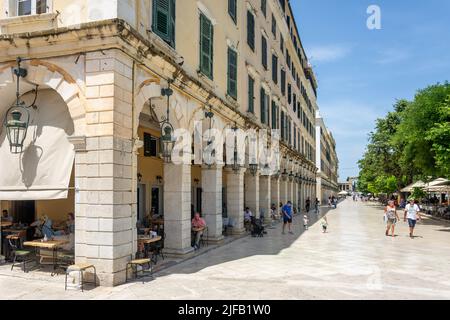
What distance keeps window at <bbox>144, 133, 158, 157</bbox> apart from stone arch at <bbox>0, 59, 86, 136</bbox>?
753cm

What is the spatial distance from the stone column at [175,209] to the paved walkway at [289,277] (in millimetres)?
740

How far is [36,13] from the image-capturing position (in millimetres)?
9914

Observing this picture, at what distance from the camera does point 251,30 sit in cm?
2097

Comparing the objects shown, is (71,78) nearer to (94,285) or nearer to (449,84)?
(94,285)

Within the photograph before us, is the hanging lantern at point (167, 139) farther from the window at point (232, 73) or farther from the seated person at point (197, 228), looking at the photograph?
the window at point (232, 73)

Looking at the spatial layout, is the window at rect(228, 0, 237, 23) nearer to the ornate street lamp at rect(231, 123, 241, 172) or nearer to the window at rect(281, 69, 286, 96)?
the ornate street lamp at rect(231, 123, 241, 172)

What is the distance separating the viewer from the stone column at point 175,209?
12.3 metres

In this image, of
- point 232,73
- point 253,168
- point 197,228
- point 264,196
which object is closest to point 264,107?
point 253,168

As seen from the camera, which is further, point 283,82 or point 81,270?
point 283,82

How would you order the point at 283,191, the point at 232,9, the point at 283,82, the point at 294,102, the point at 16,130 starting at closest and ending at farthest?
the point at 16,130 → the point at 232,9 → the point at 283,82 → the point at 283,191 → the point at 294,102

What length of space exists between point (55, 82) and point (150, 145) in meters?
8.70

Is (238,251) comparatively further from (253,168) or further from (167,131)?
(253,168)
